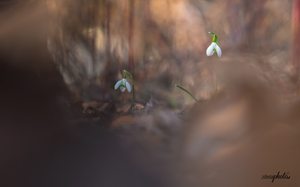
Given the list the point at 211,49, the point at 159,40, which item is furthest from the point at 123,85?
the point at 211,49

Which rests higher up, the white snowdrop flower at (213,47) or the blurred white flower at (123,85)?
→ the white snowdrop flower at (213,47)

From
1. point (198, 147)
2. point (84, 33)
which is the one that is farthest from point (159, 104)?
point (84, 33)

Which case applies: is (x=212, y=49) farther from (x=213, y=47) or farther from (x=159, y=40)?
(x=159, y=40)

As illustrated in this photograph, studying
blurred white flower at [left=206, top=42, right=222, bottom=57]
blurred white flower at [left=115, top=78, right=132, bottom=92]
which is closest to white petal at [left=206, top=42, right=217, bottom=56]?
blurred white flower at [left=206, top=42, right=222, bottom=57]

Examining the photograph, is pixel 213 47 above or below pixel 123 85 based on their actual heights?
above

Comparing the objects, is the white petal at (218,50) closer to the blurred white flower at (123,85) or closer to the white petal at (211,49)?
the white petal at (211,49)

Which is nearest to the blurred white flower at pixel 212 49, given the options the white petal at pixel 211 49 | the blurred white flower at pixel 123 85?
the white petal at pixel 211 49
